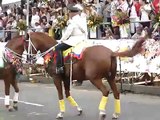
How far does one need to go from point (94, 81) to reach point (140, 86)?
487 cm

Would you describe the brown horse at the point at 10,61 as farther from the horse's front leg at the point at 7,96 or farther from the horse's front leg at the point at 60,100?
the horse's front leg at the point at 60,100

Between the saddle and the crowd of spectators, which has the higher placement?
the crowd of spectators

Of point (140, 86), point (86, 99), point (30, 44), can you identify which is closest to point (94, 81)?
point (30, 44)

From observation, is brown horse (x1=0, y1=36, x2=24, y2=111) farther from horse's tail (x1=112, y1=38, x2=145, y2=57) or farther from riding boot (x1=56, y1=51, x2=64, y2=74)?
horse's tail (x1=112, y1=38, x2=145, y2=57)

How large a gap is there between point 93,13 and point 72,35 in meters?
6.25

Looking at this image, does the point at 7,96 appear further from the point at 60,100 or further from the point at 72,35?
the point at 72,35

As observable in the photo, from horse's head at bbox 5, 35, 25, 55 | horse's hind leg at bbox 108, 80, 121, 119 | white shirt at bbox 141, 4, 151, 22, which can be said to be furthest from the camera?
white shirt at bbox 141, 4, 151, 22

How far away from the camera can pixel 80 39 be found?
10.8 meters

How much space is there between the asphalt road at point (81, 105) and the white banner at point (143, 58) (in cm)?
89

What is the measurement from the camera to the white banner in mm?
13969

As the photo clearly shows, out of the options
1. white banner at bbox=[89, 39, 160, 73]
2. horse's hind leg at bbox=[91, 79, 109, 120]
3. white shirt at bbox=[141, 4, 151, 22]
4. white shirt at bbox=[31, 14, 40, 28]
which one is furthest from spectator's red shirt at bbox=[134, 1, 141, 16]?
horse's hind leg at bbox=[91, 79, 109, 120]

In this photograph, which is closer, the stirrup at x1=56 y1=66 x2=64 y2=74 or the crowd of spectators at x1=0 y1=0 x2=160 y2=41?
the stirrup at x1=56 y1=66 x2=64 y2=74

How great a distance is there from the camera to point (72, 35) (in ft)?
35.5

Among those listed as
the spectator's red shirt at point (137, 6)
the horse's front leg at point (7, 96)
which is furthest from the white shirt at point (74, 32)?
the spectator's red shirt at point (137, 6)
